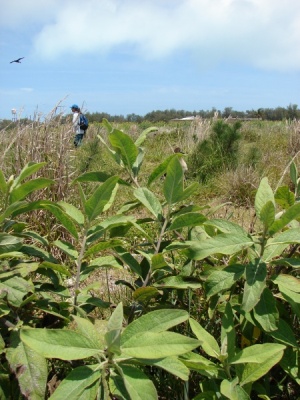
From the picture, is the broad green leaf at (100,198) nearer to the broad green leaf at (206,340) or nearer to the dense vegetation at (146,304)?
the dense vegetation at (146,304)

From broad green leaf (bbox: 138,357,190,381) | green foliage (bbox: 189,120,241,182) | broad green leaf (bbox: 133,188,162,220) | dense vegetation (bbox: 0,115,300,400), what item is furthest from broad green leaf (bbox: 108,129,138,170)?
green foliage (bbox: 189,120,241,182)

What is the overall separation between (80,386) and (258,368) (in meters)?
0.38

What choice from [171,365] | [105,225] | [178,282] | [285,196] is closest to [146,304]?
[178,282]

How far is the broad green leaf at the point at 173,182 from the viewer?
1.03m

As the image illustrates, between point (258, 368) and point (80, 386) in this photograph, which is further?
point (258, 368)

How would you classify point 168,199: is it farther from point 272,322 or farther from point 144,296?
point 272,322

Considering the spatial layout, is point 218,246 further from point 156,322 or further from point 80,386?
point 80,386

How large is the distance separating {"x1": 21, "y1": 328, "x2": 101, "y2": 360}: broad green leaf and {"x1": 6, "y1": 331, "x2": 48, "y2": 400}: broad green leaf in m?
0.12

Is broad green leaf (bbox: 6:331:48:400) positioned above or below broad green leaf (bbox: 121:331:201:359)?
below

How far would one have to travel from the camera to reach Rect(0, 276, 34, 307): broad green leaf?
90 centimetres

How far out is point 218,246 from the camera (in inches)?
39.2

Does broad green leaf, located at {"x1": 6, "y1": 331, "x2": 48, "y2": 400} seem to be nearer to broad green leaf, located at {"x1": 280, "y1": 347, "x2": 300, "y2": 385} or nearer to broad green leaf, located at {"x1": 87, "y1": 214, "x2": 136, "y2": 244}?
broad green leaf, located at {"x1": 87, "y1": 214, "x2": 136, "y2": 244}

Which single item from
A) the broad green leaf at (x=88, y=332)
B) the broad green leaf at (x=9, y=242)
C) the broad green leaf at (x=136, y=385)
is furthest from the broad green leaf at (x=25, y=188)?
the broad green leaf at (x=136, y=385)

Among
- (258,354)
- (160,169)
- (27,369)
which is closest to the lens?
(27,369)
